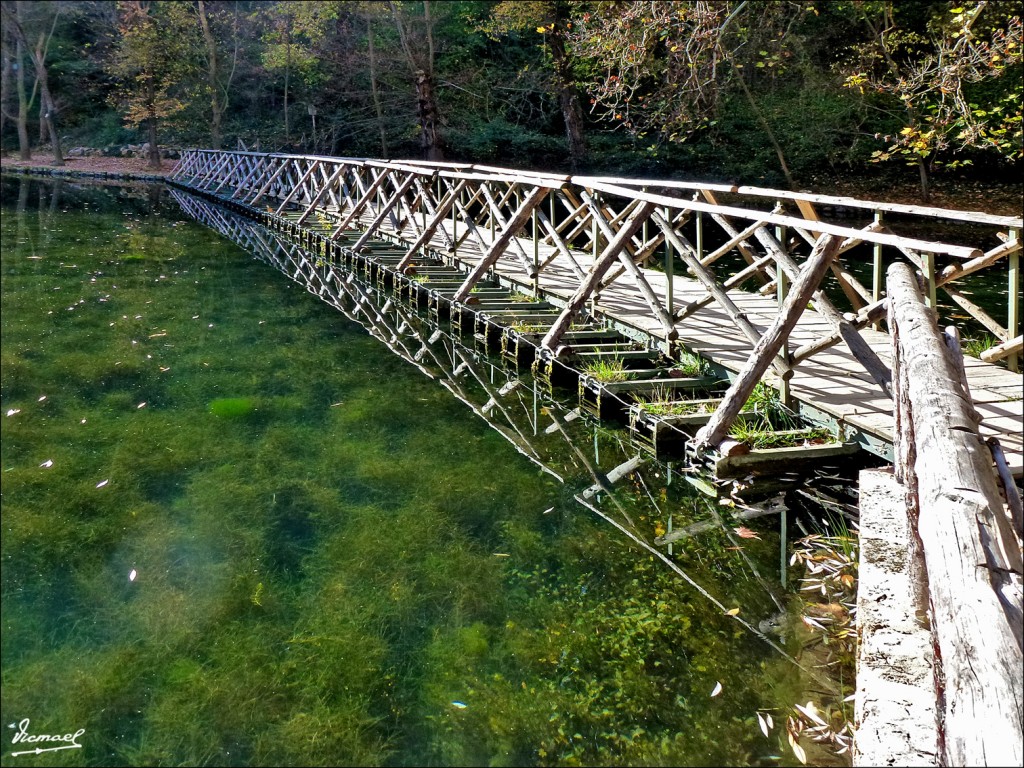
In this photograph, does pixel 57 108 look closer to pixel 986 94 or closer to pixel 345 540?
Result: pixel 986 94

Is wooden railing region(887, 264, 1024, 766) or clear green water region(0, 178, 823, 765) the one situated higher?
wooden railing region(887, 264, 1024, 766)

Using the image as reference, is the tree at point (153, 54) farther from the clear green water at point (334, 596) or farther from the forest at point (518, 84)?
the clear green water at point (334, 596)

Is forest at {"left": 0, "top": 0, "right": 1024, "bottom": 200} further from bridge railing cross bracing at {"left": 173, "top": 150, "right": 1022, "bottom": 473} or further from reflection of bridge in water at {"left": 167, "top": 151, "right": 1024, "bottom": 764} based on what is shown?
reflection of bridge in water at {"left": 167, "top": 151, "right": 1024, "bottom": 764}

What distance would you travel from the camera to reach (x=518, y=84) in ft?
90.5

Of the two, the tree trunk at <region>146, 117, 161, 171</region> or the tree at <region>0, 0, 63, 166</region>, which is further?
the tree trunk at <region>146, 117, 161, 171</region>

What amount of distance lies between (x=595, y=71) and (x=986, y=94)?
31.4 feet

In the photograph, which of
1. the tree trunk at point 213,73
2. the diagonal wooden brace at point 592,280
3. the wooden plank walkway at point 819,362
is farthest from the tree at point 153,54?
the diagonal wooden brace at point 592,280

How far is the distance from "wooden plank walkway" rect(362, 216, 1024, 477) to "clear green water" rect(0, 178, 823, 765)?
112 cm

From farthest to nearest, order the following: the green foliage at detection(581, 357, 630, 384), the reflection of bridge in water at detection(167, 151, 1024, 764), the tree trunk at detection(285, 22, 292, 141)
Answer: the tree trunk at detection(285, 22, 292, 141)
the green foliage at detection(581, 357, 630, 384)
the reflection of bridge in water at detection(167, 151, 1024, 764)

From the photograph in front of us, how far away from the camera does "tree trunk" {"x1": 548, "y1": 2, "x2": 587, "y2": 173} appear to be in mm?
22781

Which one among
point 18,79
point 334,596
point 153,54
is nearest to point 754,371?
point 334,596

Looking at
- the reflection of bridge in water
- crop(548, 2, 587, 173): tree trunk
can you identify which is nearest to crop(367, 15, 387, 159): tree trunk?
crop(548, 2, 587, 173): tree trunk

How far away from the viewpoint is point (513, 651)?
359 centimetres

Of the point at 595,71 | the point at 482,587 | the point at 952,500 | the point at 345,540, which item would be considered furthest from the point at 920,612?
the point at 595,71
